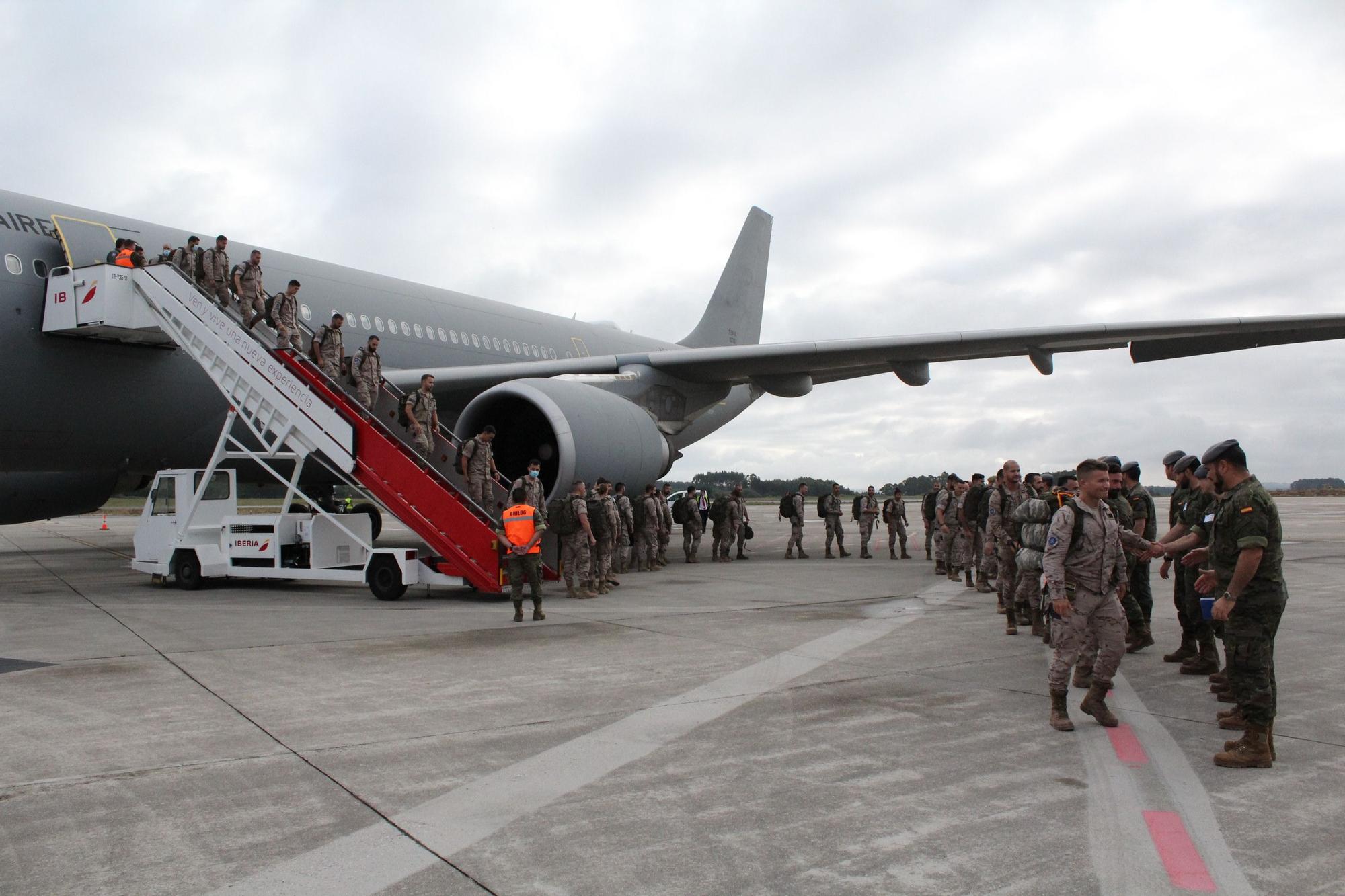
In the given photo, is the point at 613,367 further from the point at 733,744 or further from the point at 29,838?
the point at 29,838

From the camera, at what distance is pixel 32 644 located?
6961 millimetres

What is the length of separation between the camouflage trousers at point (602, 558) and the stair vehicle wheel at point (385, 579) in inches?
81.8

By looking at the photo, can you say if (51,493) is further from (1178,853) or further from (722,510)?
(1178,853)

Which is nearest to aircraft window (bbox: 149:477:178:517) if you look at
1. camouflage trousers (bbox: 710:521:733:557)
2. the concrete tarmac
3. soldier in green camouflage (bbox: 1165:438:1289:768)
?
the concrete tarmac

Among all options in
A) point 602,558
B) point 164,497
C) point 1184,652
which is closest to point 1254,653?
point 1184,652

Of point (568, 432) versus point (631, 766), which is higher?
point (568, 432)

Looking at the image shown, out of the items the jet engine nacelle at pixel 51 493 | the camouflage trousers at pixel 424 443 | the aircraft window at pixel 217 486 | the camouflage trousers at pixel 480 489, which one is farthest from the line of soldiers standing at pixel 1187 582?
the jet engine nacelle at pixel 51 493

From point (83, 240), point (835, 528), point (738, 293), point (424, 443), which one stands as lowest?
point (835, 528)

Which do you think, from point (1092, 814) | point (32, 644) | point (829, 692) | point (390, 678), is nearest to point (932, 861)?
point (1092, 814)

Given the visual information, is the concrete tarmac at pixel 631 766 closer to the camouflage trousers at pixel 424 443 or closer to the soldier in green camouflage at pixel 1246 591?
the soldier in green camouflage at pixel 1246 591

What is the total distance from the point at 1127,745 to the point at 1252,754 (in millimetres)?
533

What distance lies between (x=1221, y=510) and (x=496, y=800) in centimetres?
348

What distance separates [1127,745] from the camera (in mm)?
4527

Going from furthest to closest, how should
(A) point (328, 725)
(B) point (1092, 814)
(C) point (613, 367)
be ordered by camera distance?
1. (C) point (613, 367)
2. (A) point (328, 725)
3. (B) point (1092, 814)
